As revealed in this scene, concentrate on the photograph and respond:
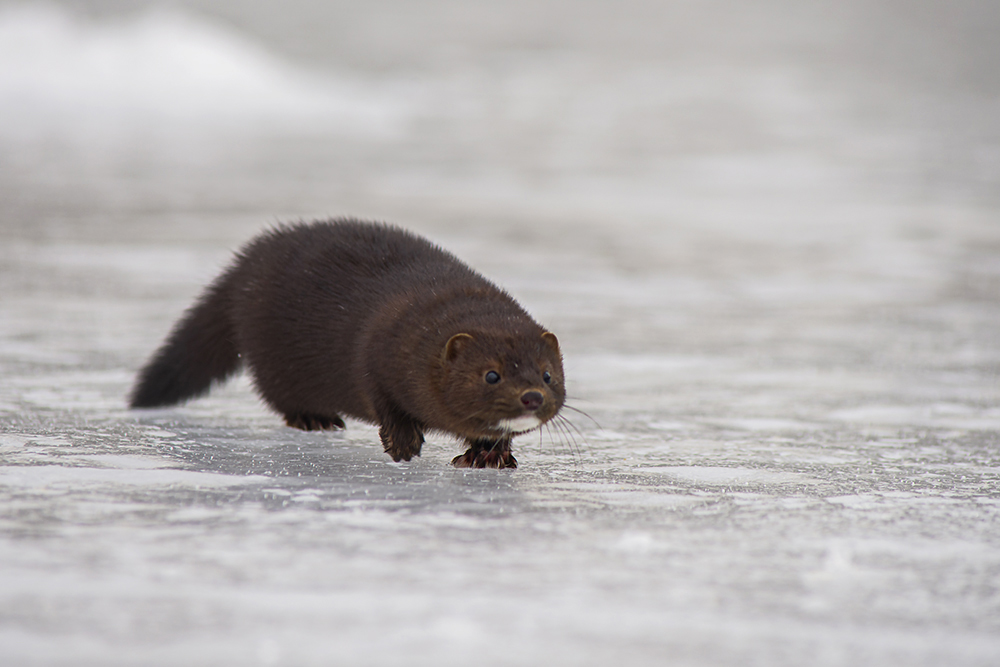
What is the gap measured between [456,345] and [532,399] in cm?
29

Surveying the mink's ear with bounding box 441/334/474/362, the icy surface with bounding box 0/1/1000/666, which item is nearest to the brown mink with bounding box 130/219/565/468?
the mink's ear with bounding box 441/334/474/362

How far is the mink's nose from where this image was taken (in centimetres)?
340

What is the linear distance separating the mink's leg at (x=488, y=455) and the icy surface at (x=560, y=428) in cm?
7

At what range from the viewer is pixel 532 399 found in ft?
11.2

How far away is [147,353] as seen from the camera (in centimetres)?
534

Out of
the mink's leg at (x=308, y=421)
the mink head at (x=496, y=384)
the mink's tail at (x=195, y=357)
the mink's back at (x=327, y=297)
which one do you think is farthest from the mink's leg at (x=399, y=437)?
the mink's tail at (x=195, y=357)

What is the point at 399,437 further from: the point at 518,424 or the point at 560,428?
the point at 560,428

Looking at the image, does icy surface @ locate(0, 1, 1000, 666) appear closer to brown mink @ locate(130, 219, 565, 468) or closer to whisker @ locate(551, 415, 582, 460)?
whisker @ locate(551, 415, 582, 460)

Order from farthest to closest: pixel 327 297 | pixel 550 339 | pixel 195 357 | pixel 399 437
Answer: pixel 195 357
pixel 327 297
pixel 399 437
pixel 550 339

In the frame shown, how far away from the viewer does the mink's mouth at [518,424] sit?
11.3 ft

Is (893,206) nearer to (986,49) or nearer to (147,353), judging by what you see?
(147,353)

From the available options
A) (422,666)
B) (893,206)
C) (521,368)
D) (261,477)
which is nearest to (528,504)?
(521,368)

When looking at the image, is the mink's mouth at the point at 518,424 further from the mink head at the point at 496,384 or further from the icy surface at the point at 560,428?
the icy surface at the point at 560,428

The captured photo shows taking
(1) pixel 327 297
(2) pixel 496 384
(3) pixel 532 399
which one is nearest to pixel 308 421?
Result: (1) pixel 327 297
